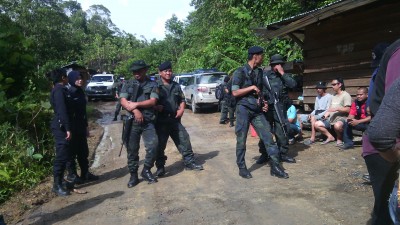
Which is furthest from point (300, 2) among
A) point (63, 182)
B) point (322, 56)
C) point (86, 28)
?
point (86, 28)

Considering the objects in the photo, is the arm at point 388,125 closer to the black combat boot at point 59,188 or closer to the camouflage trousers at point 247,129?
the camouflage trousers at point 247,129

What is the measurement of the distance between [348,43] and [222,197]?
19.9ft

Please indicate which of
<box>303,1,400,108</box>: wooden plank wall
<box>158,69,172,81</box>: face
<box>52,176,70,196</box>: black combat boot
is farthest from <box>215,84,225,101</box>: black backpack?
<box>52,176,70,196</box>: black combat boot

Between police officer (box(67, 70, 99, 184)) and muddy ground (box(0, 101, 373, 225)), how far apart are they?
31 cm

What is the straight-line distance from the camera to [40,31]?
97.1 feet

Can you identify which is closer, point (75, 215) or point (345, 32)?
point (75, 215)

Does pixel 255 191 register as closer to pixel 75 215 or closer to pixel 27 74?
pixel 75 215

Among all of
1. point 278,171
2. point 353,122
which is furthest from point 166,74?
point 353,122

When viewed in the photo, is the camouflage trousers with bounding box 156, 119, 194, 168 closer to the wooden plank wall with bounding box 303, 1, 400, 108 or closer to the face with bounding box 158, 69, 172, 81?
the face with bounding box 158, 69, 172, 81

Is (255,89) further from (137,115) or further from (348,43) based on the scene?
(348,43)

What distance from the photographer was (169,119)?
6.65 metres

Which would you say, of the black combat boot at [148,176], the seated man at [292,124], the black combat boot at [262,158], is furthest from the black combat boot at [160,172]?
the seated man at [292,124]

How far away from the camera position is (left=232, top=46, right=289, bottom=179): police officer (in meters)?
5.83

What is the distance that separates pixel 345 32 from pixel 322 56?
101 cm
